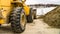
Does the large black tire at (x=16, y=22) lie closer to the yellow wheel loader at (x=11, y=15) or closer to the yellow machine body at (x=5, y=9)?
the yellow wheel loader at (x=11, y=15)

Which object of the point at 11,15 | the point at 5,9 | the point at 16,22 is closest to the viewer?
the point at 16,22

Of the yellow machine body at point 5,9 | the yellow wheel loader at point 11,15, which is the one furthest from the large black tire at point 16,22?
the yellow machine body at point 5,9

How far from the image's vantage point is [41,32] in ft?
25.8

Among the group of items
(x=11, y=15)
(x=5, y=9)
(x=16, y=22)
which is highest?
(x=5, y=9)

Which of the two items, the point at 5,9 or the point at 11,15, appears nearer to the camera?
the point at 11,15

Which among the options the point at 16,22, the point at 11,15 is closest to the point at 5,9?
the point at 11,15

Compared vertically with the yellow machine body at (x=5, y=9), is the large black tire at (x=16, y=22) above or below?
below

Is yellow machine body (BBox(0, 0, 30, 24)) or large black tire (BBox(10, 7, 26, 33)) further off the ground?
yellow machine body (BBox(0, 0, 30, 24))

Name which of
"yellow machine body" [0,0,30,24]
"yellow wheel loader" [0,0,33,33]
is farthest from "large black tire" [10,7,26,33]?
"yellow machine body" [0,0,30,24]

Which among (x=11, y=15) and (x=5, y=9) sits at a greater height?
(x=5, y=9)

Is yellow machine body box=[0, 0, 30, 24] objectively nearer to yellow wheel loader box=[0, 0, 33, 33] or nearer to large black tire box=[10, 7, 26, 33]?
yellow wheel loader box=[0, 0, 33, 33]

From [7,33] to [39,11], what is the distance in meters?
8.19

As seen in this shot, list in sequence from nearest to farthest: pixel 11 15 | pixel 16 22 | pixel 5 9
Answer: pixel 16 22 < pixel 11 15 < pixel 5 9

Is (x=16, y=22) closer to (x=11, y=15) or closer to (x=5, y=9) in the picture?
(x=11, y=15)
